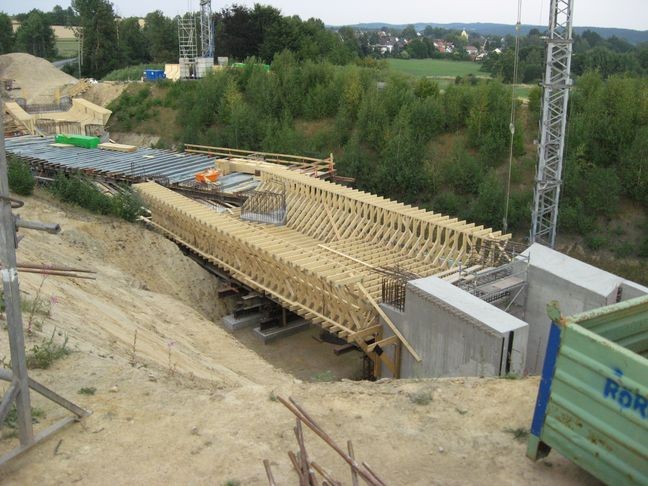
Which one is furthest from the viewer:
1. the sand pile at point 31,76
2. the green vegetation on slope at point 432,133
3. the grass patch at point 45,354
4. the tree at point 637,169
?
the sand pile at point 31,76

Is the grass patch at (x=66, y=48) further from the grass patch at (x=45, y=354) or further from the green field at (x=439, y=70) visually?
the grass patch at (x=45, y=354)

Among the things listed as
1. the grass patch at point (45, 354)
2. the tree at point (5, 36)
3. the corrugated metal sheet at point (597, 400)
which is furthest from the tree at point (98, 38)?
the corrugated metal sheet at point (597, 400)

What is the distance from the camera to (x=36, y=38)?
7850 centimetres

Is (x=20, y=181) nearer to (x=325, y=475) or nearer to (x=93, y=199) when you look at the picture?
(x=93, y=199)

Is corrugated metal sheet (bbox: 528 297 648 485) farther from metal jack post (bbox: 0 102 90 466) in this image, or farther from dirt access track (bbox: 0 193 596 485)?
metal jack post (bbox: 0 102 90 466)

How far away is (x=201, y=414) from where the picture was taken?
21.4 ft

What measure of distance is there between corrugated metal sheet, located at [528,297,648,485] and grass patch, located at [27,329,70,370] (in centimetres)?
542

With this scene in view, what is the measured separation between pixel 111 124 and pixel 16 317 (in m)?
37.7

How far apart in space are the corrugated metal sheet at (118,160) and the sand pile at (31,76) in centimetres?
2145

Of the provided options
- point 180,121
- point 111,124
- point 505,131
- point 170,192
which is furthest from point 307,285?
point 111,124

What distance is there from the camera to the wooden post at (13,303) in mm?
Answer: 5148

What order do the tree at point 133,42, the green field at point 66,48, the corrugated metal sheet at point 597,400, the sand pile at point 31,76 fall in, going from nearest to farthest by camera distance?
the corrugated metal sheet at point 597,400, the sand pile at point 31,76, the tree at point 133,42, the green field at point 66,48

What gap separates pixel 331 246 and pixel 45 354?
973 cm

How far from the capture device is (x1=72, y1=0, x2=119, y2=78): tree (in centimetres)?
6016
